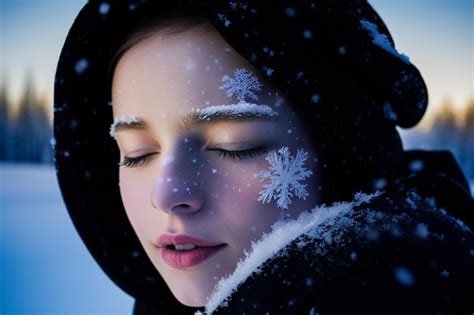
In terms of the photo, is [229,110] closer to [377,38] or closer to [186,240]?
[186,240]

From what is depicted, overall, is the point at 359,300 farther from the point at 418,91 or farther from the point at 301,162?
the point at 418,91

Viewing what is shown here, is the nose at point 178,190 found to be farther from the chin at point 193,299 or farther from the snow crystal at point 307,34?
the snow crystal at point 307,34

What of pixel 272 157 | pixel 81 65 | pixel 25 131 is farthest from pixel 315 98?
pixel 25 131

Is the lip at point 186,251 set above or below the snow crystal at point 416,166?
below

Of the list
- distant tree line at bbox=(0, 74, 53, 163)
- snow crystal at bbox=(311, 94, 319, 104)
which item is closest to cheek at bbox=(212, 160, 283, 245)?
snow crystal at bbox=(311, 94, 319, 104)

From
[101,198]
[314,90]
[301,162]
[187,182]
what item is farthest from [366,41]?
[101,198]

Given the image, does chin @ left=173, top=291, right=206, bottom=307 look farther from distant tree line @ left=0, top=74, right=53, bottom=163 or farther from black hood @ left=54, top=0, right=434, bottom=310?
distant tree line @ left=0, top=74, right=53, bottom=163

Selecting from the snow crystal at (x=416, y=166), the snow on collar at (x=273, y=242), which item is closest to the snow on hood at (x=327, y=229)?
the snow on collar at (x=273, y=242)
